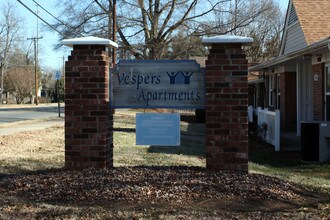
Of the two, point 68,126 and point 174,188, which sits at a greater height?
point 68,126

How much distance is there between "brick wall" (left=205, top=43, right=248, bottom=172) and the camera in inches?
261

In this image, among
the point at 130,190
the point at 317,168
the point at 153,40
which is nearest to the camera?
the point at 130,190

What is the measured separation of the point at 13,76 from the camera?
75.8m

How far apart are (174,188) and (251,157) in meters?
6.99

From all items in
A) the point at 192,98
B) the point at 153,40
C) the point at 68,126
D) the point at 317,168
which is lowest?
the point at 317,168

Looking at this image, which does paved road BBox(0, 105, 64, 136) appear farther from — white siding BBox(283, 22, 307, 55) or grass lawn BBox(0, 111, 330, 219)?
white siding BBox(283, 22, 307, 55)

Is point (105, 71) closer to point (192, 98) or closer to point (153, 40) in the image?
point (192, 98)

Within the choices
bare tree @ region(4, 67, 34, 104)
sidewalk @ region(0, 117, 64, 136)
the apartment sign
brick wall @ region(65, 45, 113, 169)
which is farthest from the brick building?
bare tree @ region(4, 67, 34, 104)

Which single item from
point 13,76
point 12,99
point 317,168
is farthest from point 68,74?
point 12,99

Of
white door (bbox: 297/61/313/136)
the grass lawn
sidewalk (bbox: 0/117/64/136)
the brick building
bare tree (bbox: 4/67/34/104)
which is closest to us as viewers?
the grass lawn

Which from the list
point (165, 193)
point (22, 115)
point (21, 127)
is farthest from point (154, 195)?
point (22, 115)

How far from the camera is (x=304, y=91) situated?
17016 mm

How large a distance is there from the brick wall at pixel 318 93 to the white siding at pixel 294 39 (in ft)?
8.86

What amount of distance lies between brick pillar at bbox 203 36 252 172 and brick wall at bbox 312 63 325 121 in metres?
8.02
